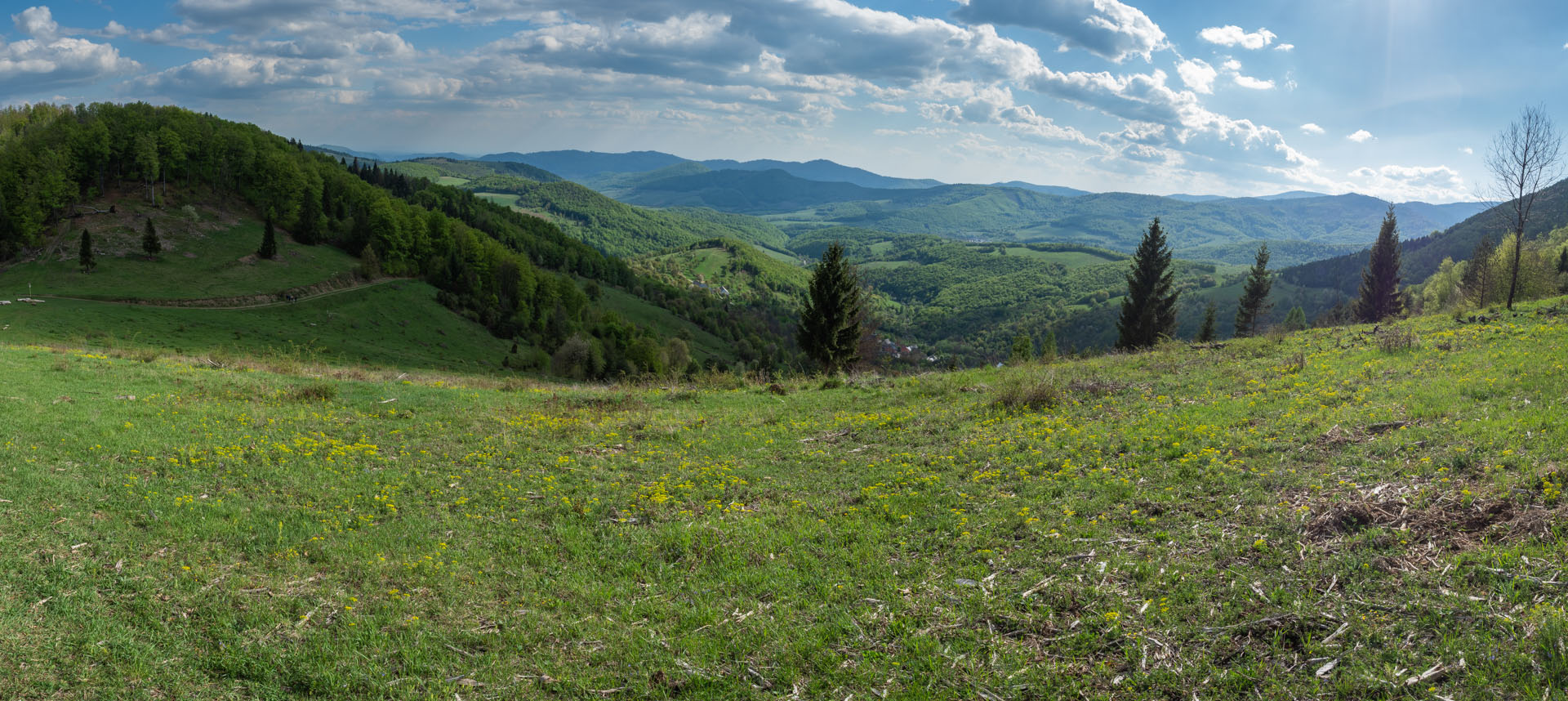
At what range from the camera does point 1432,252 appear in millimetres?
164000

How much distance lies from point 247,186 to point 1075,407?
102 meters

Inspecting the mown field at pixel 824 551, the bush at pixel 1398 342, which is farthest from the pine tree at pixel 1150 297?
the mown field at pixel 824 551

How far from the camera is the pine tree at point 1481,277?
43.9 m

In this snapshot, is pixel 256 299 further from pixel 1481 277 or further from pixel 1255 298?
pixel 1481 277

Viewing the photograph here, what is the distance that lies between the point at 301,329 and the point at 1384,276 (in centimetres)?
9679

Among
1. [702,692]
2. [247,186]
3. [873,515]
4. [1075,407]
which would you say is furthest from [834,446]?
[247,186]

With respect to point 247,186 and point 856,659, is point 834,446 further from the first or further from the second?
point 247,186

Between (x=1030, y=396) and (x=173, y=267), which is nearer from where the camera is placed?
(x=1030, y=396)

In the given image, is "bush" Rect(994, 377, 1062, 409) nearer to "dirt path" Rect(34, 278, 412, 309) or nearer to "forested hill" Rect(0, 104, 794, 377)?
"forested hill" Rect(0, 104, 794, 377)

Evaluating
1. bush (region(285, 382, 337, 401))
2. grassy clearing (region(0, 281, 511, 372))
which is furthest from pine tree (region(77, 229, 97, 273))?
bush (region(285, 382, 337, 401))

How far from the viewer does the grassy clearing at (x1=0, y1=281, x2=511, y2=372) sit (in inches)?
1512

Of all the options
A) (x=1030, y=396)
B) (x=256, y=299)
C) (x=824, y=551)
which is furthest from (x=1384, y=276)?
(x=256, y=299)

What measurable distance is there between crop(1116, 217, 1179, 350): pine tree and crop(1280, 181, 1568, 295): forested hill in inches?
5368

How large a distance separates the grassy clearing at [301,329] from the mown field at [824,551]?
17680 mm
